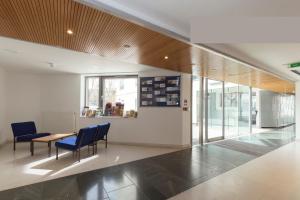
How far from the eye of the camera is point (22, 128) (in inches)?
268

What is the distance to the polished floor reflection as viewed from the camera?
3.33 meters

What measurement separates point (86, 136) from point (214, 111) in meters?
5.54

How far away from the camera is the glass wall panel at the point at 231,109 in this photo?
945 centimetres

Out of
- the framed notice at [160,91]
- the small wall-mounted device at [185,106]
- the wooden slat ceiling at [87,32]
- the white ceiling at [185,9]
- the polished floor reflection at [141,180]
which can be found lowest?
the polished floor reflection at [141,180]

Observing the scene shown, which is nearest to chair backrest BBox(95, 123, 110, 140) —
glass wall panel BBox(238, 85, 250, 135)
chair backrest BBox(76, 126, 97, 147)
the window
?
chair backrest BBox(76, 126, 97, 147)

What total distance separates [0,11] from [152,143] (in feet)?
18.6

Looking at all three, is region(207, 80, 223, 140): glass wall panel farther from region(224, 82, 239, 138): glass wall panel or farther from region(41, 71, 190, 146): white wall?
region(41, 71, 190, 146): white wall

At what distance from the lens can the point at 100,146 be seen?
23.3 ft

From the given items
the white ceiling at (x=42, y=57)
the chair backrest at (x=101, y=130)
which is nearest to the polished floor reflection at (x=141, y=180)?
the chair backrest at (x=101, y=130)

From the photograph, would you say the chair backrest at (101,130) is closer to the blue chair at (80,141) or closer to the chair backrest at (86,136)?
the chair backrest at (86,136)

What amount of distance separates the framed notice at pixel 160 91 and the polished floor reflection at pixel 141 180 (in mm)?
1981

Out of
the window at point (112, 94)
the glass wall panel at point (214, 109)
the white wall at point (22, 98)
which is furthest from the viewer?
the glass wall panel at point (214, 109)

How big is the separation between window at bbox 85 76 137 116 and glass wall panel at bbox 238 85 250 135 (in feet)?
19.3

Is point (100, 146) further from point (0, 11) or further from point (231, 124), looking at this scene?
point (231, 124)
